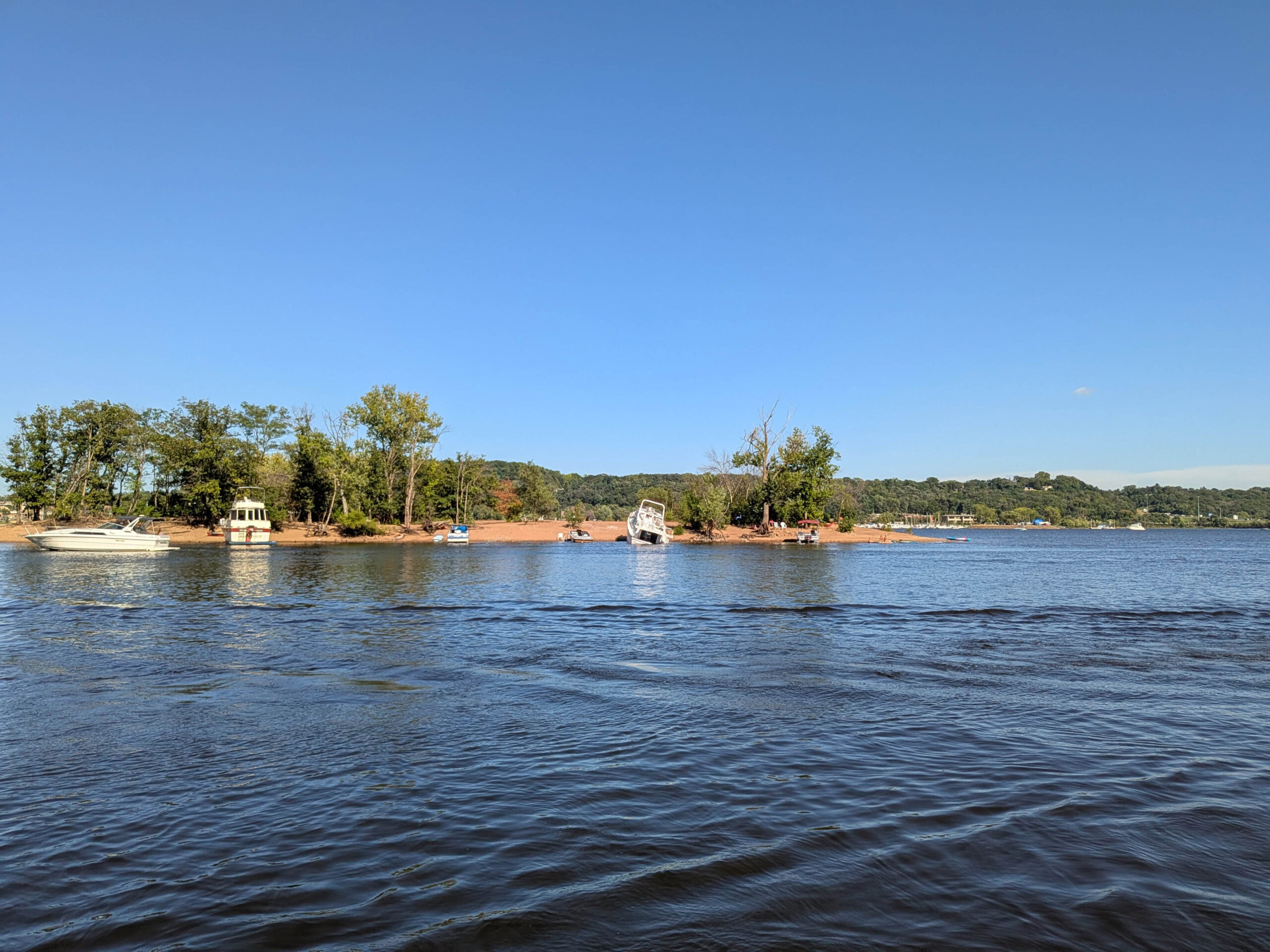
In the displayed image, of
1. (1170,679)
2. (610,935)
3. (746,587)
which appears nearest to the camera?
(610,935)

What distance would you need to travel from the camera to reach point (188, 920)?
4547 mm

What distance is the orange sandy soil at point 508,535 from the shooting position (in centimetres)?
7069

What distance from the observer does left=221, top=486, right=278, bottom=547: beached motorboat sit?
63.7 meters

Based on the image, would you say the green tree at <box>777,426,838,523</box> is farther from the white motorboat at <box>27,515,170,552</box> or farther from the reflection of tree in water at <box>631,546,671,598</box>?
the white motorboat at <box>27,515,170,552</box>

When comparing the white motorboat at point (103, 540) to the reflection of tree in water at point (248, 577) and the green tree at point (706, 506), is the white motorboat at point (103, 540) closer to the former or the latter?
the reflection of tree in water at point (248, 577)

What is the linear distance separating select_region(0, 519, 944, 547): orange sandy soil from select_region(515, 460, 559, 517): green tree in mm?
2673

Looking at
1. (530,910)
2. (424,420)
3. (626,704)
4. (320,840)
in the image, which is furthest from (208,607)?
(424,420)

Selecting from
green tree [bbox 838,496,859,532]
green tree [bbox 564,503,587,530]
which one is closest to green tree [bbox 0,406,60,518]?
green tree [bbox 564,503,587,530]

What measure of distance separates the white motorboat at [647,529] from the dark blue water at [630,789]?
6013 centimetres

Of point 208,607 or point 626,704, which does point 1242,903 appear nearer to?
point 626,704

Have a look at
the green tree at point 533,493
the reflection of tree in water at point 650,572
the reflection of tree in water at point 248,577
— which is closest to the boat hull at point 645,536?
the reflection of tree in water at point 650,572

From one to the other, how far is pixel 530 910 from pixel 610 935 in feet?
1.89

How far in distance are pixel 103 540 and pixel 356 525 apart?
933 inches

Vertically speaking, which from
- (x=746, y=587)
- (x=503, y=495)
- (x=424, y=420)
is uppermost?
(x=424, y=420)
